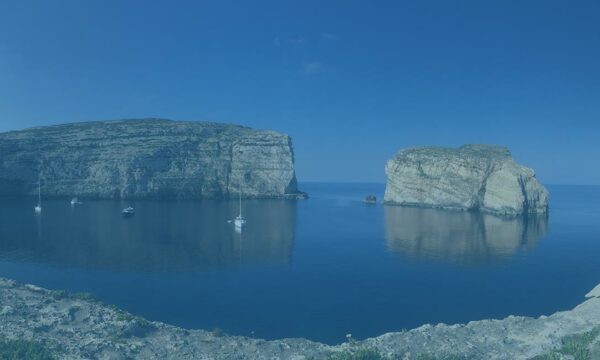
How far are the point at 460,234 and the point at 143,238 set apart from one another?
61.6m

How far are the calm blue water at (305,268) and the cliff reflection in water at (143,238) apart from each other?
0.95 ft

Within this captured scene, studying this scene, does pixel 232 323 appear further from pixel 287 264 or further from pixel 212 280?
pixel 287 264

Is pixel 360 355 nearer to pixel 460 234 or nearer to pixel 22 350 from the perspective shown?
pixel 22 350

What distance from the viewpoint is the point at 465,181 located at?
135 metres

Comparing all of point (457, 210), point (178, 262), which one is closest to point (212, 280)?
point (178, 262)

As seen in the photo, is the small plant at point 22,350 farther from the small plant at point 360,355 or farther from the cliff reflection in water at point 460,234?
the cliff reflection in water at point 460,234

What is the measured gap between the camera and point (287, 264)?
5966cm

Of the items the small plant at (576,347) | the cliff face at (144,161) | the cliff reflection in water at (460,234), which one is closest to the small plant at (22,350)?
the small plant at (576,347)

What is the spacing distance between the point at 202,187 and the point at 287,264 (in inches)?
4038

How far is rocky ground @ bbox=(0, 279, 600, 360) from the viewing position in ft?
87.1

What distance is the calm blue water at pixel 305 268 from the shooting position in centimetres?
4034

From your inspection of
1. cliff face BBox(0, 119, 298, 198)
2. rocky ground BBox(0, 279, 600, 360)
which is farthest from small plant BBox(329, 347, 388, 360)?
cliff face BBox(0, 119, 298, 198)

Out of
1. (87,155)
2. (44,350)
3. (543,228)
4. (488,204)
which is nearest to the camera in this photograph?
(44,350)

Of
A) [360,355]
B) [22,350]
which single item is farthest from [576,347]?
[22,350]
